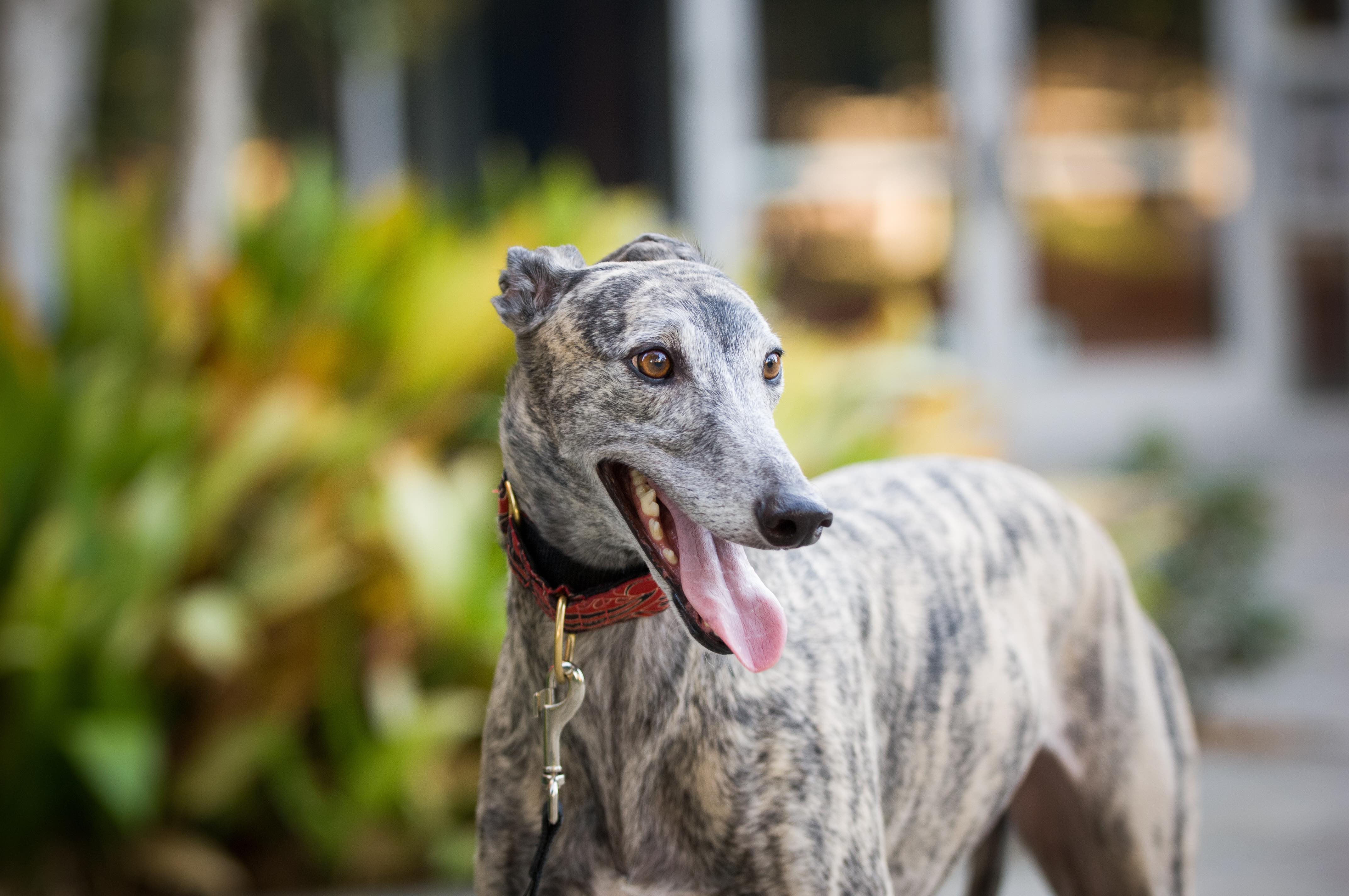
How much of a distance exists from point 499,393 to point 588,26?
24.8ft

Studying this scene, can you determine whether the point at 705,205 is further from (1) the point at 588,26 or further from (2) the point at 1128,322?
(2) the point at 1128,322

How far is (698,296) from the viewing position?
1651 mm

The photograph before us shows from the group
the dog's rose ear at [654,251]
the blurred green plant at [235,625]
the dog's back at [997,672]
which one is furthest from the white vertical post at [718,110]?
the dog's rose ear at [654,251]

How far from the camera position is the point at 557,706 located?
1.71 meters

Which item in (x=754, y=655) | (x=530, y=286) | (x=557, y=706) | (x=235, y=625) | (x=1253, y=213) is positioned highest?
(x=530, y=286)

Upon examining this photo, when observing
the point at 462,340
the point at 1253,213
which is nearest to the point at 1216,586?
Answer: the point at 462,340

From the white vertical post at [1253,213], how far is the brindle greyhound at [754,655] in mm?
9208

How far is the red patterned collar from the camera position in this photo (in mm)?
1711

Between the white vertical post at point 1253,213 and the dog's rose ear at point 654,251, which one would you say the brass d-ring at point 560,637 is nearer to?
the dog's rose ear at point 654,251

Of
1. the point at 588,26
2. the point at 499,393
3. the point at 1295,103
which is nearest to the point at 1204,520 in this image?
the point at 499,393

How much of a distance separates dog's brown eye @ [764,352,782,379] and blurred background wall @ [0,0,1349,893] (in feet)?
1.22

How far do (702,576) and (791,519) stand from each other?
0.15m

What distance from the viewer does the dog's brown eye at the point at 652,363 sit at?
1.62m

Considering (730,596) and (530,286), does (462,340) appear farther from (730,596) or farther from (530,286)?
(730,596)
